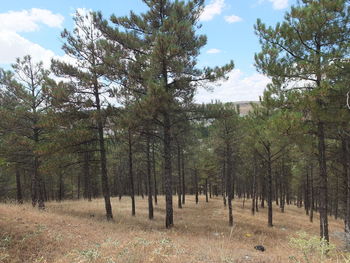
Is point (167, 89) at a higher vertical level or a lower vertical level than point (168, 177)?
higher

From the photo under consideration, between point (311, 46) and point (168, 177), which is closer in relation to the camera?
point (311, 46)

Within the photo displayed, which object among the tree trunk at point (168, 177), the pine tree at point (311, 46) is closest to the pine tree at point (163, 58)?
the tree trunk at point (168, 177)

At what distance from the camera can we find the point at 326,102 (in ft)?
28.9

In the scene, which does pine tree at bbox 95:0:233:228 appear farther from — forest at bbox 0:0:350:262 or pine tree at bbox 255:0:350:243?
pine tree at bbox 255:0:350:243

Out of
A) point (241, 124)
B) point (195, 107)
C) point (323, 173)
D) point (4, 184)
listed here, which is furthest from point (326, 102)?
point (4, 184)

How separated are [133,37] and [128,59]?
111cm

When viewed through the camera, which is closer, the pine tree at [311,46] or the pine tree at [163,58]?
the pine tree at [311,46]

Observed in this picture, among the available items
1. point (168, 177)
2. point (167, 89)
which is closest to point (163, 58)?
point (167, 89)

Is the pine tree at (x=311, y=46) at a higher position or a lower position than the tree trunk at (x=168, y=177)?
higher

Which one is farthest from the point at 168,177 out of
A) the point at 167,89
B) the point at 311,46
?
the point at 311,46

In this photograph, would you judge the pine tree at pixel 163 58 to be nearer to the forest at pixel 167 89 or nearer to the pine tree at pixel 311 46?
the forest at pixel 167 89

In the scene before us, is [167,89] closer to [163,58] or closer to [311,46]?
[163,58]

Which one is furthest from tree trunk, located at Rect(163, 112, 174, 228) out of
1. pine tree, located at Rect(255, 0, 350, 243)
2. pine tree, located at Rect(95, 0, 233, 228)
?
pine tree, located at Rect(255, 0, 350, 243)

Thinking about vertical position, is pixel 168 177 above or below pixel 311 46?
below
